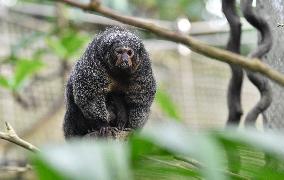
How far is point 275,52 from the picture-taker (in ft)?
4.38

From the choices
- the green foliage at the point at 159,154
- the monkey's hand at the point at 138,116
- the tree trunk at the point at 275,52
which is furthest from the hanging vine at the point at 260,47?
the green foliage at the point at 159,154

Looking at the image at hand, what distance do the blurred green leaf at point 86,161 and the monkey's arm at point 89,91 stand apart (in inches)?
60.5

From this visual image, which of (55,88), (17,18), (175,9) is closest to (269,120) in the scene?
(55,88)

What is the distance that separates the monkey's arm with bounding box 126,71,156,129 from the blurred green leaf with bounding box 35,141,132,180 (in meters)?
1.59

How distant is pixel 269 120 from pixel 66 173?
3.87ft

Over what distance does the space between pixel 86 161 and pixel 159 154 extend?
7 cm

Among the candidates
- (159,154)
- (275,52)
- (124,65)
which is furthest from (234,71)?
(159,154)

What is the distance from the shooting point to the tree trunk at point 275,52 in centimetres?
125

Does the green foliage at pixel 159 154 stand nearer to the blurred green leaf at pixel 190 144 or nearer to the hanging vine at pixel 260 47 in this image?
the blurred green leaf at pixel 190 144

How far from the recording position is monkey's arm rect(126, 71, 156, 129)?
75.2 inches

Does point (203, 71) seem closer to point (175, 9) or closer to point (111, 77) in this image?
point (175, 9)

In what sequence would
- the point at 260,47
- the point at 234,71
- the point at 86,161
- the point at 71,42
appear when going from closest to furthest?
the point at 86,161 < the point at 260,47 < the point at 234,71 < the point at 71,42

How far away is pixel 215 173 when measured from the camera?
0.97 ft

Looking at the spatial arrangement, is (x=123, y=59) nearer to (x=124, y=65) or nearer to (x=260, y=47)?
(x=124, y=65)
